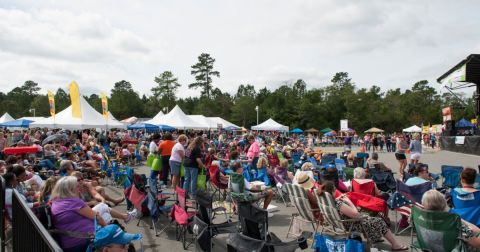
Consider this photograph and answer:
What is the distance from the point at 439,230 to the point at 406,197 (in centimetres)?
233

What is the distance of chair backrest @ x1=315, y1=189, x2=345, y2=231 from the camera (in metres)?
4.99

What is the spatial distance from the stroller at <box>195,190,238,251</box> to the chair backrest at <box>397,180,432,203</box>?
9.37 ft

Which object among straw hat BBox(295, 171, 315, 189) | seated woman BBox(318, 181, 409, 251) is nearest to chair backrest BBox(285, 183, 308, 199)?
seated woman BBox(318, 181, 409, 251)

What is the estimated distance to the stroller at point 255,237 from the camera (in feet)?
13.4

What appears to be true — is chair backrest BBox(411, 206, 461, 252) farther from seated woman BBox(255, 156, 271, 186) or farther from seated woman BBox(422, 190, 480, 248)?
seated woman BBox(255, 156, 271, 186)

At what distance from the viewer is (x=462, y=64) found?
2086cm

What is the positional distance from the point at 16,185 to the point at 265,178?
211 inches

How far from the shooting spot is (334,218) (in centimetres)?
504

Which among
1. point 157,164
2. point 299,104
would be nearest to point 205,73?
point 299,104

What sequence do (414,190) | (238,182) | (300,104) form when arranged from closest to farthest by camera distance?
(414,190)
(238,182)
(300,104)

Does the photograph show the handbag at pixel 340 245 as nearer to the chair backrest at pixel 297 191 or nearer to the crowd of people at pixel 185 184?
the crowd of people at pixel 185 184

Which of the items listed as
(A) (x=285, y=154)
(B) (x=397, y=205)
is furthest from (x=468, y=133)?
(B) (x=397, y=205)

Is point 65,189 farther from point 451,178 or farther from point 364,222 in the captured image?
point 451,178

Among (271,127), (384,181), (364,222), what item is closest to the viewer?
(364,222)
